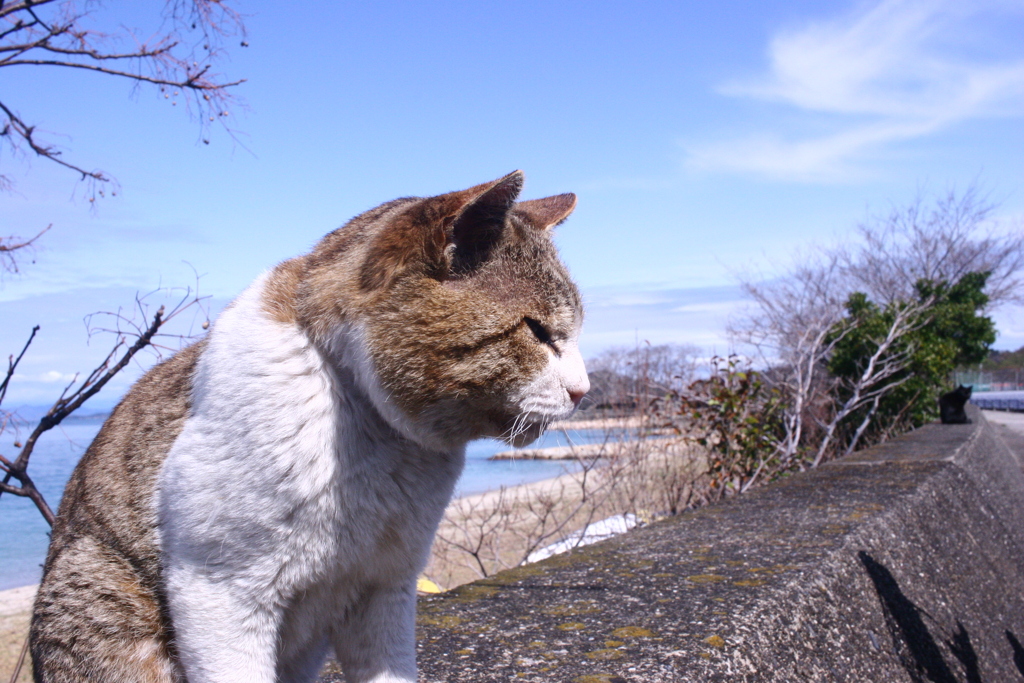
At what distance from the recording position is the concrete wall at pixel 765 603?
190cm

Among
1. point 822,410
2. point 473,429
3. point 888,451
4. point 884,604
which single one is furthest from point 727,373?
point 473,429

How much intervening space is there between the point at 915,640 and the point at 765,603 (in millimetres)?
871

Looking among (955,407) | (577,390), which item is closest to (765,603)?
(577,390)

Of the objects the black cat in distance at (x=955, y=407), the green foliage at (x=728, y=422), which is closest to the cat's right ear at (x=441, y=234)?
the green foliage at (x=728, y=422)

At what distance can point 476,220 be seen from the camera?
1620 mm

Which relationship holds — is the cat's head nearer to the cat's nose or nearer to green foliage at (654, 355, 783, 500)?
the cat's nose

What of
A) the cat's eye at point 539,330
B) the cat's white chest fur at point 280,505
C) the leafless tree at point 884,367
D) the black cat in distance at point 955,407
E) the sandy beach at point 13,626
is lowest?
the sandy beach at point 13,626

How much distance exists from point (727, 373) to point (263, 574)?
6626 mm

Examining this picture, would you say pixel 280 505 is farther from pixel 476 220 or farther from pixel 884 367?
pixel 884 367

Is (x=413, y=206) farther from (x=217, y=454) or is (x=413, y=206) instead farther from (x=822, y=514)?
(x=822, y=514)

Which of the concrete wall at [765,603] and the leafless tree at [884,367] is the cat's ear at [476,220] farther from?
the leafless tree at [884,367]

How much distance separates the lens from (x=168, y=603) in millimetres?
1435

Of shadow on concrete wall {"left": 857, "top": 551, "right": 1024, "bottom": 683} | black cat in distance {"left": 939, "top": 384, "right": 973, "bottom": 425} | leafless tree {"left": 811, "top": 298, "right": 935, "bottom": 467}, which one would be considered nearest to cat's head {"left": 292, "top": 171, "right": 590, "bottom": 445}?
shadow on concrete wall {"left": 857, "top": 551, "right": 1024, "bottom": 683}

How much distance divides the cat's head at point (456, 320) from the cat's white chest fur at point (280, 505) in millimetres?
92
